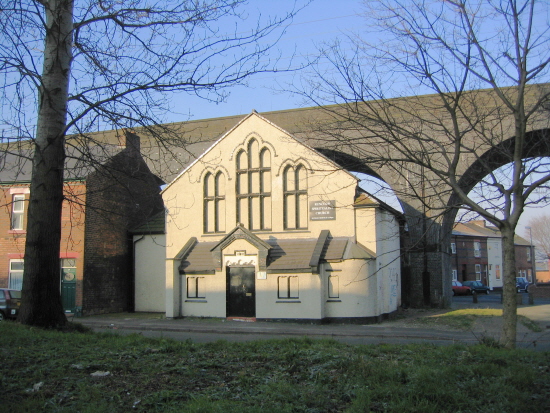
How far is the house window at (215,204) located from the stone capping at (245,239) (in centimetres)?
146

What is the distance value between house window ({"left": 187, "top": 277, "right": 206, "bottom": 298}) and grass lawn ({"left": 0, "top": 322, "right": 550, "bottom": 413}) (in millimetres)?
16413

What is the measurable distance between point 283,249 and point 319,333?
5.81 meters

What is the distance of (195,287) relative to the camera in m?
24.9

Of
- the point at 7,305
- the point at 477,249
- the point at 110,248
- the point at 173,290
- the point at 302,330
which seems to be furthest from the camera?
the point at 477,249

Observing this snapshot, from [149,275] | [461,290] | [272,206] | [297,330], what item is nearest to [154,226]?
[149,275]

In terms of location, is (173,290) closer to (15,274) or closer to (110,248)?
(110,248)

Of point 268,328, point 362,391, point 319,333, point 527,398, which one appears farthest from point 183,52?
point 268,328

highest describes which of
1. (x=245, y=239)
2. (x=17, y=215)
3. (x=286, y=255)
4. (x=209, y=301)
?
(x=17, y=215)

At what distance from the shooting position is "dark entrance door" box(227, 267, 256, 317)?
23719 mm

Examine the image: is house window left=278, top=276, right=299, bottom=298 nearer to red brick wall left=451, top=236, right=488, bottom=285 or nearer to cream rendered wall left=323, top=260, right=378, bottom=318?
cream rendered wall left=323, top=260, right=378, bottom=318

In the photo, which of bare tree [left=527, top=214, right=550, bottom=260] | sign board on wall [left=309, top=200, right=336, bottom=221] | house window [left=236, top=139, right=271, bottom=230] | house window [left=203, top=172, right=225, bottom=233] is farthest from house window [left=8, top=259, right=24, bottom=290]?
bare tree [left=527, top=214, right=550, bottom=260]

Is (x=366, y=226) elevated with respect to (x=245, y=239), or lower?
elevated

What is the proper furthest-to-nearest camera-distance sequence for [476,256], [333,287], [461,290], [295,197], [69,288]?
[476,256] < [461,290] < [69,288] < [295,197] < [333,287]

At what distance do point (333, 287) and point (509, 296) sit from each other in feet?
43.5
